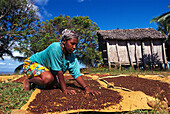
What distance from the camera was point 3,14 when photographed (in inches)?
508

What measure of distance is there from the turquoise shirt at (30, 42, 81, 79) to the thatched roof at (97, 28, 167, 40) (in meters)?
7.55

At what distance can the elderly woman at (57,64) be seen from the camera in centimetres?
227

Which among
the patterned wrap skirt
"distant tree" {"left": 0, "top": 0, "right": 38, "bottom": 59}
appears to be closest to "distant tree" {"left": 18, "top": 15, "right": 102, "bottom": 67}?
"distant tree" {"left": 0, "top": 0, "right": 38, "bottom": 59}

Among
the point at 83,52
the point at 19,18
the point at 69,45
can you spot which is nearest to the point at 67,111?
the point at 69,45

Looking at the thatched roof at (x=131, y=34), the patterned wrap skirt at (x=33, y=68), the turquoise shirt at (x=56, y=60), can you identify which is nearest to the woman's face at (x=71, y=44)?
the turquoise shirt at (x=56, y=60)

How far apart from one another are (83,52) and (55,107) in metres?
9.85

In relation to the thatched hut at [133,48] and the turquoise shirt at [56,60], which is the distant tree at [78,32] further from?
the turquoise shirt at [56,60]

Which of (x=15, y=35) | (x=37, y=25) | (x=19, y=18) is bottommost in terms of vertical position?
(x=15, y=35)

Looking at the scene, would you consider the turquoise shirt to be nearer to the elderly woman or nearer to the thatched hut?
the elderly woman

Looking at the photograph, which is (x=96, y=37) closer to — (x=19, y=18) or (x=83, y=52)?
(x=83, y=52)

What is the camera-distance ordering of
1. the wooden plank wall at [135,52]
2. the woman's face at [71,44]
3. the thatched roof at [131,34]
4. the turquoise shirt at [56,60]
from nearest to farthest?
the woman's face at [71,44] → the turquoise shirt at [56,60] → the thatched roof at [131,34] → the wooden plank wall at [135,52]

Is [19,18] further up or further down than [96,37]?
further up

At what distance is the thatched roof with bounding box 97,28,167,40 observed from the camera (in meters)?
10.2

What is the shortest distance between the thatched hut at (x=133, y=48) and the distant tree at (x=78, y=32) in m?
1.18
